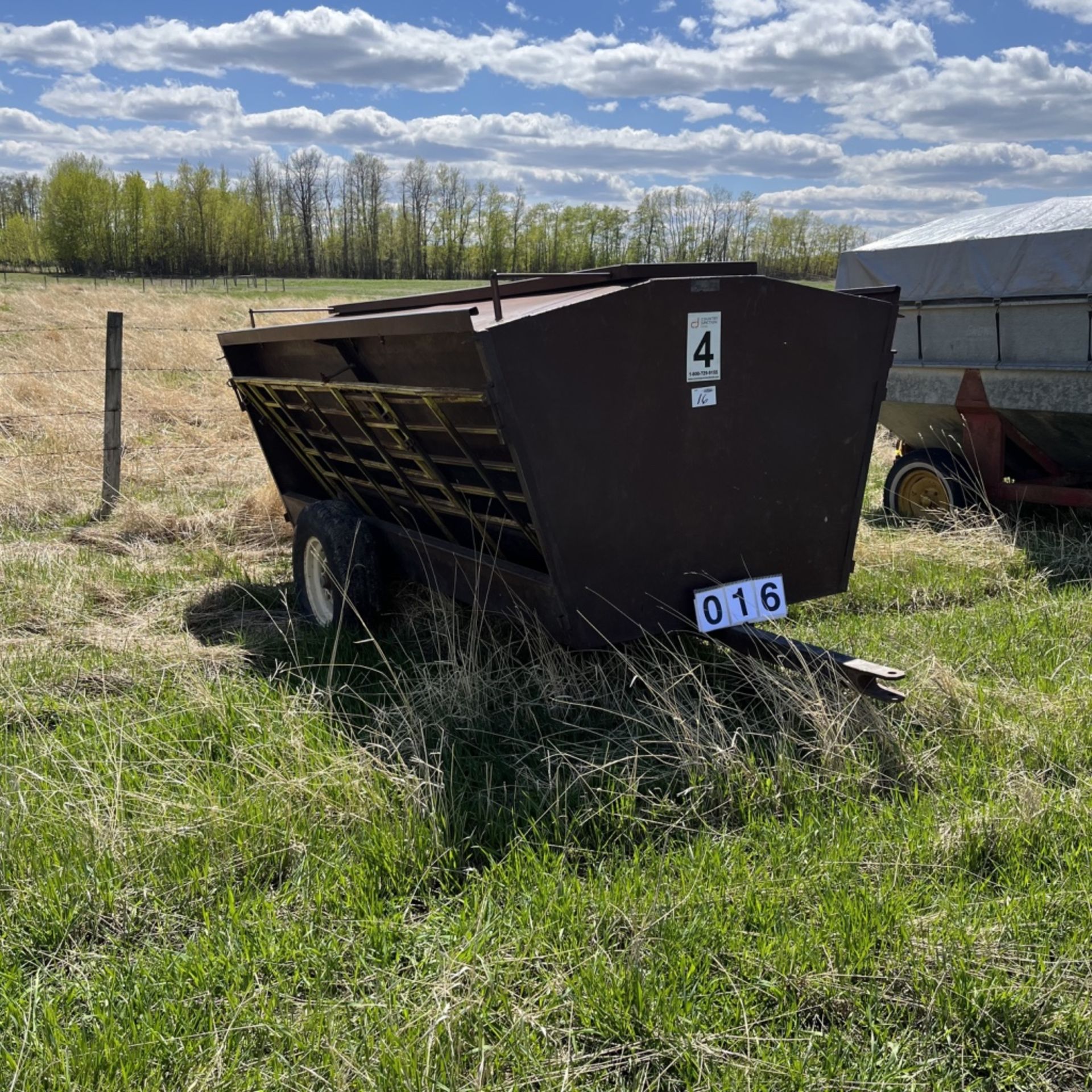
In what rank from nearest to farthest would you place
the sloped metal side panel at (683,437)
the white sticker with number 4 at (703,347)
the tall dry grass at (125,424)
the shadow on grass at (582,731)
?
the shadow on grass at (582,731)
the sloped metal side panel at (683,437)
the white sticker with number 4 at (703,347)
the tall dry grass at (125,424)

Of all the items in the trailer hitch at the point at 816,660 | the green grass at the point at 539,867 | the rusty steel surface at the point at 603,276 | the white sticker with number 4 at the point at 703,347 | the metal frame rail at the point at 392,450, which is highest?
the rusty steel surface at the point at 603,276

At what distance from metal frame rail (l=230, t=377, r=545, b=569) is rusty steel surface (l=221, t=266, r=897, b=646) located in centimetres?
2

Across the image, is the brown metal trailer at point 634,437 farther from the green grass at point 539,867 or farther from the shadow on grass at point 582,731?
the green grass at point 539,867

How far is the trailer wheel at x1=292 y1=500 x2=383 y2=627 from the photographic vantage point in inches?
218

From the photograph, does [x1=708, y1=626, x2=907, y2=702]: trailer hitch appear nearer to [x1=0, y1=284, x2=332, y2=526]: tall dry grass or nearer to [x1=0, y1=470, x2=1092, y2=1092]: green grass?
[x1=0, y1=470, x2=1092, y2=1092]: green grass

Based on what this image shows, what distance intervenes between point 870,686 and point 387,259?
10406cm

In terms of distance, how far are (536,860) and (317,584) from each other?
326 centimetres

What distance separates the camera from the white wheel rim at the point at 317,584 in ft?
19.7

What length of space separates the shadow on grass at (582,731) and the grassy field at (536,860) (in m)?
0.02

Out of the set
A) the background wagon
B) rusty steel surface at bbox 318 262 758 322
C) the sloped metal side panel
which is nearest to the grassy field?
the sloped metal side panel

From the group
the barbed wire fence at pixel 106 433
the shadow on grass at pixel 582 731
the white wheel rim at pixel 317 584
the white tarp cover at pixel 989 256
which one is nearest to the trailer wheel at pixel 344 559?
the white wheel rim at pixel 317 584

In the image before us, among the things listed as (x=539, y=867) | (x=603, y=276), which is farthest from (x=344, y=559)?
(x=539, y=867)

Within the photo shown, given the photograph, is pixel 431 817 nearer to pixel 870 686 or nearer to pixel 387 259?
pixel 870 686

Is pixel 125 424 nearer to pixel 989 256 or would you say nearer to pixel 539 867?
pixel 989 256
